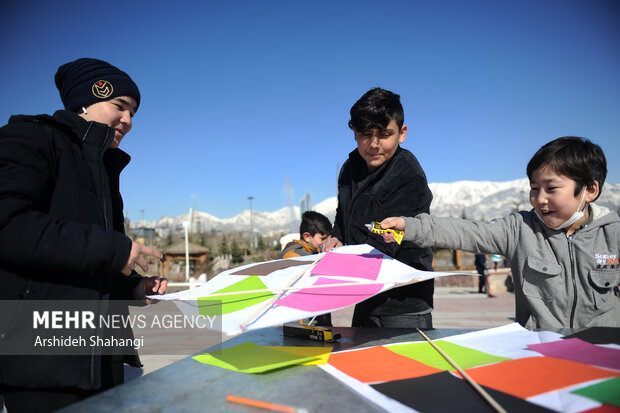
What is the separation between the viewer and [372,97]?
1.86 meters

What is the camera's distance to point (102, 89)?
4.94 feet

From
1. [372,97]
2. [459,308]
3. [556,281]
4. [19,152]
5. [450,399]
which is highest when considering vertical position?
[372,97]

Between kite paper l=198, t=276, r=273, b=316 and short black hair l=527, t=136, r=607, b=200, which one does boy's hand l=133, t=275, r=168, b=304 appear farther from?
short black hair l=527, t=136, r=607, b=200

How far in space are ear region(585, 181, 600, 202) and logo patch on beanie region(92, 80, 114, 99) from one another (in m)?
1.93

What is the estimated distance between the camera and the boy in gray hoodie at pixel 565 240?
1.55 metres

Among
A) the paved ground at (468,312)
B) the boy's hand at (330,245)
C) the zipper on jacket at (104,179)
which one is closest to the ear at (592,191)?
the boy's hand at (330,245)

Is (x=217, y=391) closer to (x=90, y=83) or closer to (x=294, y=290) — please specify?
(x=294, y=290)

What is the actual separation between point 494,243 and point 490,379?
99 cm

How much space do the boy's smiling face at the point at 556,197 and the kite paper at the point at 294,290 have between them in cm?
64

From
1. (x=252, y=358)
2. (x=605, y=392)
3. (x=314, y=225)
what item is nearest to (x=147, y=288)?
(x=252, y=358)

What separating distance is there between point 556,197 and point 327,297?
1.05 m

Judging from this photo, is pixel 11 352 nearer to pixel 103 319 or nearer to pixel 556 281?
pixel 103 319

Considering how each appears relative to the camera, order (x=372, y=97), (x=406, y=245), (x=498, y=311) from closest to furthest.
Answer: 1. (x=406, y=245)
2. (x=372, y=97)
3. (x=498, y=311)

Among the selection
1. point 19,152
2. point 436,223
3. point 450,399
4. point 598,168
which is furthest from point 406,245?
point 19,152
